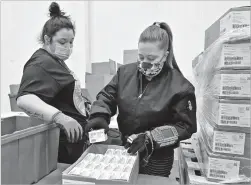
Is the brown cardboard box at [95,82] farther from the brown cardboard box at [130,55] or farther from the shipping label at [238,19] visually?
the shipping label at [238,19]

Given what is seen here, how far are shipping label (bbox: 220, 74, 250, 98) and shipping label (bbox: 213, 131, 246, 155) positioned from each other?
15cm

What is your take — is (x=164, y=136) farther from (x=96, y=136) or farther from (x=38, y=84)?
(x=38, y=84)

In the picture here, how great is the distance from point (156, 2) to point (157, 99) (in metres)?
1.80

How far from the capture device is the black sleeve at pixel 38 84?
3.03ft

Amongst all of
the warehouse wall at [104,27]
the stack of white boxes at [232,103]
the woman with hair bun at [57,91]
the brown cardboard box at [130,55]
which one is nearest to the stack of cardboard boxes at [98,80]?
the brown cardboard box at [130,55]

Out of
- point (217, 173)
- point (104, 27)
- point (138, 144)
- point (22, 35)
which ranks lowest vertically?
point (217, 173)

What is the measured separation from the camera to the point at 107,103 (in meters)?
1.07

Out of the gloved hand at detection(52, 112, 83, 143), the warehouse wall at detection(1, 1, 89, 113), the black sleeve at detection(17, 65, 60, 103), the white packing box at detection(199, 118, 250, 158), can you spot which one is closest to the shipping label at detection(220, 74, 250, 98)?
the white packing box at detection(199, 118, 250, 158)

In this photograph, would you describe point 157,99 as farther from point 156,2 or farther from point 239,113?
point 156,2

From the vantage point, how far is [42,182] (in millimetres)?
779

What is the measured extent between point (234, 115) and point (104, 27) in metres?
2.17

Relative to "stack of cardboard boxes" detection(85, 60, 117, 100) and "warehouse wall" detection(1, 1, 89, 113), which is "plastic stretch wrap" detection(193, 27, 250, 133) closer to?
"stack of cardboard boxes" detection(85, 60, 117, 100)

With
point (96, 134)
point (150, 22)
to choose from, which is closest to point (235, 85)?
point (96, 134)

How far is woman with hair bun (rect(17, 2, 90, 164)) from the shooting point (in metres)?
0.89
